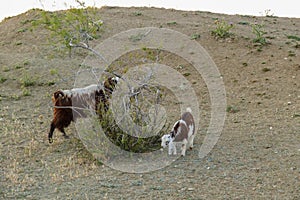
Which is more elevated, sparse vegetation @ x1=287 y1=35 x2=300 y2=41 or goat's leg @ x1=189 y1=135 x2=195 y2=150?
sparse vegetation @ x1=287 y1=35 x2=300 y2=41

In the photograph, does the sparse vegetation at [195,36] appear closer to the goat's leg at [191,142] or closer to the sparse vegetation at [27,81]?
the sparse vegetation at [27,81]

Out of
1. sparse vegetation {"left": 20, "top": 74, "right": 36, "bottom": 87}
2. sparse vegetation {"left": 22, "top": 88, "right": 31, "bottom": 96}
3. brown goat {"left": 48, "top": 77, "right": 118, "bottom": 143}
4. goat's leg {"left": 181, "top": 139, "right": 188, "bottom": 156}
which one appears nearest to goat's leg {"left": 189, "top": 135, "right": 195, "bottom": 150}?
goat's leg {"left": 181, "top": 139, "right": 188, "bottom": 156}

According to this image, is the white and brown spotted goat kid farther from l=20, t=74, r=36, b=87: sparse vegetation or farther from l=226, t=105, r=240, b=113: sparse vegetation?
l=20, t=74, r=36, b=87: sparse vegetation

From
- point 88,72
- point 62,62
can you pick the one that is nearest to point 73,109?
point 88,72

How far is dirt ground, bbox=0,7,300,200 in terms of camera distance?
623 cm

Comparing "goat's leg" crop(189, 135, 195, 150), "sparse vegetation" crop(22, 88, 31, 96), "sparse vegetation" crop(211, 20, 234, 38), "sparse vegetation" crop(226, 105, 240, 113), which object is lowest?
"sparse vegetation" crop(22, 88, 31, 96)

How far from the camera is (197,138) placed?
8.47m

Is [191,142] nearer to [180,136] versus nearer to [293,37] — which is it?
[180,136]

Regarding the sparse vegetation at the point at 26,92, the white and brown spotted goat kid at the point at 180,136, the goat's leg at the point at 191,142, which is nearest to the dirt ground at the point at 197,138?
the sparse vegetation at the point at 26,92

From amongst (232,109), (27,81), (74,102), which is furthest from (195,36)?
(74,102)

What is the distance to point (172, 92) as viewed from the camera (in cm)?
1240

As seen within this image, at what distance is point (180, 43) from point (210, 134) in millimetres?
7849

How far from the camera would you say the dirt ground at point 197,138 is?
623cm

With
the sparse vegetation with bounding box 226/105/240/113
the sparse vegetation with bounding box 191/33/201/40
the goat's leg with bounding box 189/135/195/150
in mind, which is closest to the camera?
the goat's leg with bounding box 189/135/195/150
